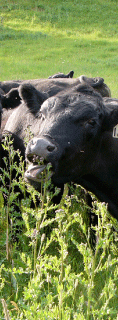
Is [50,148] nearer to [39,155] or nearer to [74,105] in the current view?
[39,155]

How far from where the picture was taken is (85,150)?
4246mm

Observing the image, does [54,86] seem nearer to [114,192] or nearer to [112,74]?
[114,192]

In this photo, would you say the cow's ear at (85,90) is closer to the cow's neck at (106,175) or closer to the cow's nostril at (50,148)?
the cow's neck at (106,175)

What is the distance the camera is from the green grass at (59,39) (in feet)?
51.0

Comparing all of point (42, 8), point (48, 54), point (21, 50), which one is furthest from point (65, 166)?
point (42, 8)

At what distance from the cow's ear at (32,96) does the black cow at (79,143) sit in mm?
16

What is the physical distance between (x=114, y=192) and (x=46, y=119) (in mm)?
1234

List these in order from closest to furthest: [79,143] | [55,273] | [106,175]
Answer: [55,273] → [79,143] → [106,175]

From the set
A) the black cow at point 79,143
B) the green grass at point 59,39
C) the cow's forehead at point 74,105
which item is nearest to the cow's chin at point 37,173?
the black cow at point 79,143

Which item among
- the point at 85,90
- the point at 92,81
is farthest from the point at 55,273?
the point at 92,81

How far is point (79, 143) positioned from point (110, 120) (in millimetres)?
551

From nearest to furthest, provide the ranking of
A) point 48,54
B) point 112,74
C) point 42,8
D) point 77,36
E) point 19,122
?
1. point 19,122
2. point 112,74
3. point 48,54
4. point 77,36
5. point 42,8

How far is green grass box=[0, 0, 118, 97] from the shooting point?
15.5 metres

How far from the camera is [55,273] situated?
3.94 metres
